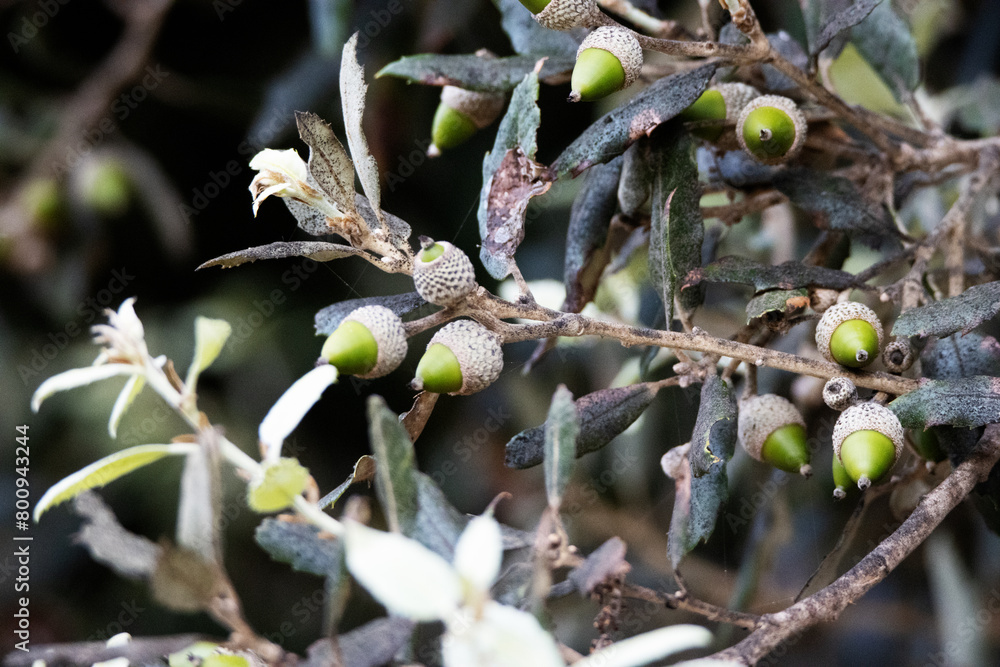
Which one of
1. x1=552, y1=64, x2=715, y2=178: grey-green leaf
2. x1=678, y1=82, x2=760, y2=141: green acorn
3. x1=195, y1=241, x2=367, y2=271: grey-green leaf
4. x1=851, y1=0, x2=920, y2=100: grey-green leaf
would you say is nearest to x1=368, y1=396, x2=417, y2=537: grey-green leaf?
x1=195, y1=241, x2=367, y2=271: grey-green leaf

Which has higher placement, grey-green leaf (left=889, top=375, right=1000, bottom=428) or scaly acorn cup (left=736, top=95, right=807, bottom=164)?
scaly acorn cup (left=736, top=95, right=807, bottom=164)

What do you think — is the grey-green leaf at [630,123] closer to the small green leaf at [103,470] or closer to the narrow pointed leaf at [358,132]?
the narrow pointed leaf at [358,132]

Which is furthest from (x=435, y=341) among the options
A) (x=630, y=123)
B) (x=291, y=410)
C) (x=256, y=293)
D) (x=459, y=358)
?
(x=256, y=293)

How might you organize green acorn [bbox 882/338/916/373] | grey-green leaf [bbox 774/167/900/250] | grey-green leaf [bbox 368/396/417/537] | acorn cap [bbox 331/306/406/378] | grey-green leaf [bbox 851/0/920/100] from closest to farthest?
grey-green leaf [bbox 368/396/417/537] → acorn cap [bbox 331/306/406/378] → green acorn [bbox 882/338/916/373] → grey-green leaf [bbox 774/167/900/250] → grey-green leaf [bbox 851/0/920/100]

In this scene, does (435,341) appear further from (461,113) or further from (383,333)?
(461,113)

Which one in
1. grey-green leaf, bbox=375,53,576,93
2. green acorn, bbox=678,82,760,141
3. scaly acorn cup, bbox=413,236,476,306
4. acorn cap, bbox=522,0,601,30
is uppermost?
acorn cap, bbox=522,0,601,30

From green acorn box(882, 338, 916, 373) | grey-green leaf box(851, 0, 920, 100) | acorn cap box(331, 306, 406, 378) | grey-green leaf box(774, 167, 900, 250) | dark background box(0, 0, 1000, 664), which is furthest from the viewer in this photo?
dark background box(0, 0, 1000, 664)

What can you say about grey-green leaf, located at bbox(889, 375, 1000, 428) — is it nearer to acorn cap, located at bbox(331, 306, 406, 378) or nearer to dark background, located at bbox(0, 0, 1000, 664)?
acorn cap, located at bbox(331, 306, 406, 378)
